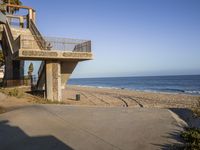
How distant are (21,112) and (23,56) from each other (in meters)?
7.11

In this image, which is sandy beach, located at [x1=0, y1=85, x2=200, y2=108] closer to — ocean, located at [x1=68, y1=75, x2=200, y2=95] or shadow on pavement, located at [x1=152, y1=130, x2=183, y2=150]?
shadow on pavement, located at [x1=152, y1=130, x2=183, y2=150]

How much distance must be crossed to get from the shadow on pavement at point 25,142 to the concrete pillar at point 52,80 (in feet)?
36.1

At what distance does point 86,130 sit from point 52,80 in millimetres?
11630

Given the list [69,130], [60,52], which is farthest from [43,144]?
[60,52]

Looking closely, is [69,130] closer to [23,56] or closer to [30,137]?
[30,137]

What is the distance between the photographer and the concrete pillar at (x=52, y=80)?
18016mm

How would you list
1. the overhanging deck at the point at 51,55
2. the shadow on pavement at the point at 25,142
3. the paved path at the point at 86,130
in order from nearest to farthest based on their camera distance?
the shadow on pavement at the point at 25,142
the paved path at the point at 86,130
the overhanging deck at the point at 51,55

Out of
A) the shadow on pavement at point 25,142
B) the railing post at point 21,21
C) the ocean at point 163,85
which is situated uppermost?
the railing post at point 21,21

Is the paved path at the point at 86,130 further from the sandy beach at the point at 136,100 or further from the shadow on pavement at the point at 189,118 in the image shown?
the sandy beach at the point at 136,100

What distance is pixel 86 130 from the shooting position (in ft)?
23.3

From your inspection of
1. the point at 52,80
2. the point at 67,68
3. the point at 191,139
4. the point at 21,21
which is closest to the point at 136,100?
the point at 67,68

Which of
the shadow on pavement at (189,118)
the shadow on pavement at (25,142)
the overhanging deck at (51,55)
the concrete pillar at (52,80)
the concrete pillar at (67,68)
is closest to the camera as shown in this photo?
the shadow on pavement at (25,142)

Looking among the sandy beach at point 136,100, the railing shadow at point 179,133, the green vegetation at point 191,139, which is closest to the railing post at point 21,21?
the sandy beach at point 136,100

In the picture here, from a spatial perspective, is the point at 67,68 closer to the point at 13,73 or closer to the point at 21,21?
the point at 13,73
